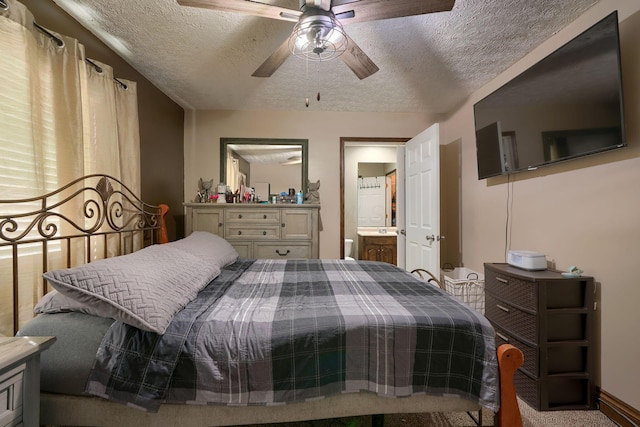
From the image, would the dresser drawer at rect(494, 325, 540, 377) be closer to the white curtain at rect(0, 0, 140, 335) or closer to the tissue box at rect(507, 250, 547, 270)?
the tissue box at rect(507, 250, 547, 270)

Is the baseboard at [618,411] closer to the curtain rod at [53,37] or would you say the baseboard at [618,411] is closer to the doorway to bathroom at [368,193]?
the doorway to bathroom at [368,193]

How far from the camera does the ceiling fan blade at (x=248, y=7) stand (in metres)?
1.27

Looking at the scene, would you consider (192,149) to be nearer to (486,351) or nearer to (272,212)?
(272,212)

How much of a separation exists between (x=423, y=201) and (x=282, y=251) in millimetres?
1727

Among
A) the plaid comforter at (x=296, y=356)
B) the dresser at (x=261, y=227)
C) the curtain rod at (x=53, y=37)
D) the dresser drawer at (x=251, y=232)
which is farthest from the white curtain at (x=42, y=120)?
the dresser drawer at (x=251, y=232)

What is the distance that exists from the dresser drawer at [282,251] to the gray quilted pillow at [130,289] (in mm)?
1749

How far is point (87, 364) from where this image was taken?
98 cm

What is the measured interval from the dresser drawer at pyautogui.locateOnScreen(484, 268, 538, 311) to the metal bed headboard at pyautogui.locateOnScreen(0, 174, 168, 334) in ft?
8.87

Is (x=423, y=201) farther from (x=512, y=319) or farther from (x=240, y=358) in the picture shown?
(x=240, y=358)

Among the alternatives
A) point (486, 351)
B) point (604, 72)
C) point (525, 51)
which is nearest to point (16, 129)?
point (486, 351)

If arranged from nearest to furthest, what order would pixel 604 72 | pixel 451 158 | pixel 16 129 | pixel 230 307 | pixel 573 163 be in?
1. pixel 230 307
2. pixel 16 129
3. pixel 604 72
4. pixel 573 163
5. pixel 451 158

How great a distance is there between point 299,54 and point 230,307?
199cm

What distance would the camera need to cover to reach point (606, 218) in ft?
5.14

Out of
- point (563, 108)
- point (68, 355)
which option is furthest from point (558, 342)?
point (68, 355)
